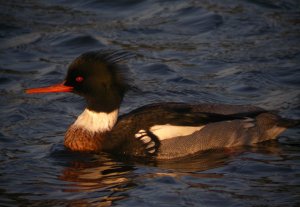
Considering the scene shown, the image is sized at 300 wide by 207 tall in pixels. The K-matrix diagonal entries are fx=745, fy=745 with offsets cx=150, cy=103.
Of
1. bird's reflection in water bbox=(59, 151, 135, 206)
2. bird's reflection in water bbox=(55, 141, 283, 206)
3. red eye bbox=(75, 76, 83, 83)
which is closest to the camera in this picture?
bird's reflection in water bbox=(59, 151, 135, 206)

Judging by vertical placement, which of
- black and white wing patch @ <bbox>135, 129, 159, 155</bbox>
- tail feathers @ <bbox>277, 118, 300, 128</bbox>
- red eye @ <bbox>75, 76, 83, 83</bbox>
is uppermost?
red eye @ <bbox>75, 76, 83, 83</bbox>

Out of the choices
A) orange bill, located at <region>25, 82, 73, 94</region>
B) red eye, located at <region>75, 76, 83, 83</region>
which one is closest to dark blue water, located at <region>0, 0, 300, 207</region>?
orange bill, located at <region>25, 82, 73, 94</region>

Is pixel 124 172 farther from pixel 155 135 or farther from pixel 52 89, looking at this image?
pixel 52 89

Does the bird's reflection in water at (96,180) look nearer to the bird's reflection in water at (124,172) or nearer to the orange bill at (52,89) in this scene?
the bird's reflection in water at (124,172)

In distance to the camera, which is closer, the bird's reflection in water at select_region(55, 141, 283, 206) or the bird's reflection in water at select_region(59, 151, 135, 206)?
the bird's reflection in water at select_region(59, 151, 135, 206)

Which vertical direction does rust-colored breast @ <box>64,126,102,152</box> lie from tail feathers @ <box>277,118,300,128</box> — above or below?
above

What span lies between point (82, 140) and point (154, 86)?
2.91 metres

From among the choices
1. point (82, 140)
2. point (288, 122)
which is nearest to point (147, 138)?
point (82, 140)

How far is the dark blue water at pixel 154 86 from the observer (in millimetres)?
8641

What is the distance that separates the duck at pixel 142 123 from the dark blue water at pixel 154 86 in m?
0.20

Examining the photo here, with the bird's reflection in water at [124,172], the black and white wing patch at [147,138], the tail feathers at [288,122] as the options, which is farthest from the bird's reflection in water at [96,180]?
the tail feathers at [288,122]

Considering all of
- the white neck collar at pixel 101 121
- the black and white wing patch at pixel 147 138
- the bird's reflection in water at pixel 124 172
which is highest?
the white neck collar at pixel 101 121

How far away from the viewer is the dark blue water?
28.3 ft

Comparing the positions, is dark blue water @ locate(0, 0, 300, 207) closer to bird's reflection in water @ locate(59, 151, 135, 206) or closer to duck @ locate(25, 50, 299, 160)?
bird's reflection in water @ locate(59, 151, 135, 206)
